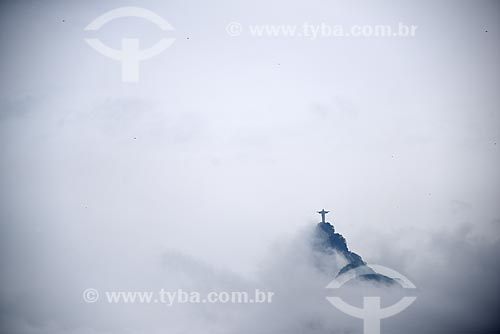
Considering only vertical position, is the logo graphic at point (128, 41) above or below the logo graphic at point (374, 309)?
above

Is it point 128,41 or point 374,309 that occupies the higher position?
point 128,41

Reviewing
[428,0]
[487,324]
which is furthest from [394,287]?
[428,0]

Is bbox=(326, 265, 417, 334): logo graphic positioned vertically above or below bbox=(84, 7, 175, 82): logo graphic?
below

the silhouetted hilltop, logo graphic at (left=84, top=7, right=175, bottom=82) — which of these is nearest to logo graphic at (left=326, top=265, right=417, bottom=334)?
the silhouetted hilltop

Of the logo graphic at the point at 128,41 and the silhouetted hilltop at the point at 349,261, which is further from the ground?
the logo graphic at the point at 128,41

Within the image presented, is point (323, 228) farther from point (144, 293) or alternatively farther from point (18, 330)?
point (18, 330)

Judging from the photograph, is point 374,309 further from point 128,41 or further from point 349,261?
point 128,41

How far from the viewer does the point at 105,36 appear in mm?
5707

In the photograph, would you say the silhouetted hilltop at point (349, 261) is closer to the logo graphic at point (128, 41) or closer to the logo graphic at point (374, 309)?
the logo graphic at point (374, 309)

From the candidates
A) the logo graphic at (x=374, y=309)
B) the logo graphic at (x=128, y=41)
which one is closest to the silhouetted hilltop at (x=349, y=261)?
the logo graphic at (x=374, y=309)

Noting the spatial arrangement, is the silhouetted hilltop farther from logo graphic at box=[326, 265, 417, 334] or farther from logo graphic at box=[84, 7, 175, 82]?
logo graphic at box=[84, 7, 175, 82]

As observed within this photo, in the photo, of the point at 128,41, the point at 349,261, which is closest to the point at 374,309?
the point at 349,261

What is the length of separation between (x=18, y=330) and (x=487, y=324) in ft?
27.8

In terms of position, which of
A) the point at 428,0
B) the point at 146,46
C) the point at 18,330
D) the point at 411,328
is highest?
the point at 428,0
